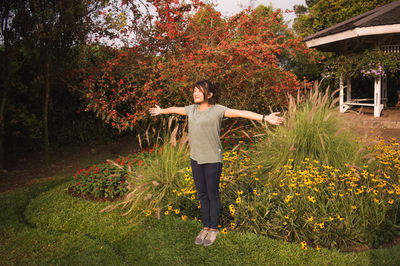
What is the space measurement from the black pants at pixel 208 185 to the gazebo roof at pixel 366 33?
843cm

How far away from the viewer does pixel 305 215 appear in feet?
12.0

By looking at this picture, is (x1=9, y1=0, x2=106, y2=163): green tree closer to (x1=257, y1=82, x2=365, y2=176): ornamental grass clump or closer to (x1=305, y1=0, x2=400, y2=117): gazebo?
(x1=257, y1=82, x2=365, y2=176): ornamental grass clump

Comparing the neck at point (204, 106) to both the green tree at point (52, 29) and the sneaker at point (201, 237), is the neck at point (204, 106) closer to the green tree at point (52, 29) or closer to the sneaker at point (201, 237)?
the sneaker at point (201, 237)

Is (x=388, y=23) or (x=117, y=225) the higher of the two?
(x=388, y=23)

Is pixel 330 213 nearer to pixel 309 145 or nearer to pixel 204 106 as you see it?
pixel 309 145

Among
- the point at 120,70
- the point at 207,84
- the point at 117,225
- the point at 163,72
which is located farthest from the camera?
the point at 120,70

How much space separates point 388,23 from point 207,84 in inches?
329

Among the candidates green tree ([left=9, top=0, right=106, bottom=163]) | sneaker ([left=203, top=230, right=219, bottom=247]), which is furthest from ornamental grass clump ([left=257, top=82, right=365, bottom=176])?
green tree ([left=9, top=0, right=106, bottom=163])

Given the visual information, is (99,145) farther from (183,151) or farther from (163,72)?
(183,151)

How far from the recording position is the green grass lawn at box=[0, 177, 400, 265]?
10.4 ft

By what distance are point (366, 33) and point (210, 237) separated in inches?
340

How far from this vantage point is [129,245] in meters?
3.69

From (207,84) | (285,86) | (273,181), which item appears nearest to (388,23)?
(285,86)

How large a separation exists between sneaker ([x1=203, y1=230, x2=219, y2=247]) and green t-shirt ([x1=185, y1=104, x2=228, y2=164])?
33.1 inches
